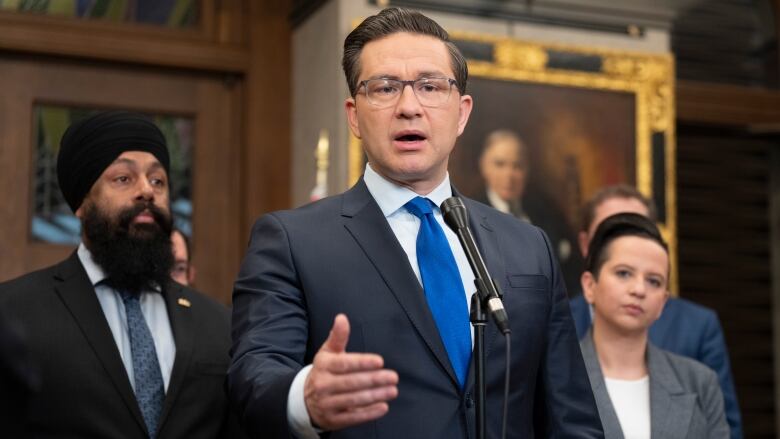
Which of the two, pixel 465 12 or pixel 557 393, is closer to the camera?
pixel 557 393

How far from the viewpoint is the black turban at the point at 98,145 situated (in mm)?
3877

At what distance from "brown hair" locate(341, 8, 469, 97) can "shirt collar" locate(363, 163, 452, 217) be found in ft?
0.70

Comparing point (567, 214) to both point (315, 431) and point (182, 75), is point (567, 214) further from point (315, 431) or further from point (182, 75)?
point (315, 431)

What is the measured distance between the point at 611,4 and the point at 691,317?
2412 mm

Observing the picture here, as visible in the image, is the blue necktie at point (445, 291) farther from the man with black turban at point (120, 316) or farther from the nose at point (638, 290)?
the nose at point (638, 290)

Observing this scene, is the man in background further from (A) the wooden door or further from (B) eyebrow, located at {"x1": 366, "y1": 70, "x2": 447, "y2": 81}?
(B) eyebrow, located at {"x1": 366, "y1": 70, "x2": 447, "y2": 81}

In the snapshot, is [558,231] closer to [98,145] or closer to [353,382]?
[98,145]

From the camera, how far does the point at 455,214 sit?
269cm

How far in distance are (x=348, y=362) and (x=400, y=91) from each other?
887 millimetres

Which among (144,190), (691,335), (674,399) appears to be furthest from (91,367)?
(691,335)

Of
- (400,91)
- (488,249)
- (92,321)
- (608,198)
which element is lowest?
(92,321)

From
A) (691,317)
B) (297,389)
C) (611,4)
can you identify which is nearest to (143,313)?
(297,389)

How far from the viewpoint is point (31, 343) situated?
3502 mm

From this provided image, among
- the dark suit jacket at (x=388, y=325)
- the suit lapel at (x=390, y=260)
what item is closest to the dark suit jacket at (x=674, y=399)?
the dark suit jacket at (x=388, y=325)
